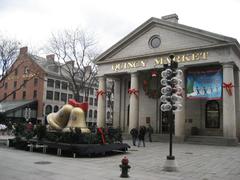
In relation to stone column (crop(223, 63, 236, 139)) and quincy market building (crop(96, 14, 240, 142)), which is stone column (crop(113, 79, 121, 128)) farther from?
stone column (crop(223, 63, 236, 139))

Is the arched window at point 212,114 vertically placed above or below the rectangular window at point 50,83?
below

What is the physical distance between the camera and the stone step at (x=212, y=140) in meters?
27.2

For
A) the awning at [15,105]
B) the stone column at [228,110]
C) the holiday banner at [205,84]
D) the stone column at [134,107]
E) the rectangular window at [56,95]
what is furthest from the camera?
the rectangular window at [56,95]

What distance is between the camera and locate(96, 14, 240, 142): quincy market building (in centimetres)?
2905

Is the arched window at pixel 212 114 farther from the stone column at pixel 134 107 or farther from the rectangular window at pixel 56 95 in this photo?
the rectangular window at pixel 56 95

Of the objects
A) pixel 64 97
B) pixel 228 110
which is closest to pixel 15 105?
pixel 64 97

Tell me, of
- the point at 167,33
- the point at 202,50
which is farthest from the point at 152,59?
the point at 202,50

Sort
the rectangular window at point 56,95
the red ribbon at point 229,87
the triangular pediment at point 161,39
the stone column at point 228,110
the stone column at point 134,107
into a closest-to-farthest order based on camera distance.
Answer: the stone column at point 228,110, the red ribbon at point 229,87, the triangular pediment at point 161,39, the stone column at point 134,107, the rectangular window at point 56,95

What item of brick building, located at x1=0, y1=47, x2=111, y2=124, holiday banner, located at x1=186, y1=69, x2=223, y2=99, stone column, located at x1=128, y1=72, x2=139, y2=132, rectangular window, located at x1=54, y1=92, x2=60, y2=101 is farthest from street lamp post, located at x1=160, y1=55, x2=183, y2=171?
rectangular window, located at x1=54, y1=92, x2=60, y2=101

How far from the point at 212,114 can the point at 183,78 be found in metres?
5.51

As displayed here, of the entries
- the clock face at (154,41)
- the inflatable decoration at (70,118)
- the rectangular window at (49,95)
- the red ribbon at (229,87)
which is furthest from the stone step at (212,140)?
the rectangular window at (49,95)

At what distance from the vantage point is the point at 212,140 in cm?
2867

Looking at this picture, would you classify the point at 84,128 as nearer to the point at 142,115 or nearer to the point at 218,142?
the point at 218,142

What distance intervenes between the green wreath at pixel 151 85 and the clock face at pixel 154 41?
11.9 ft
